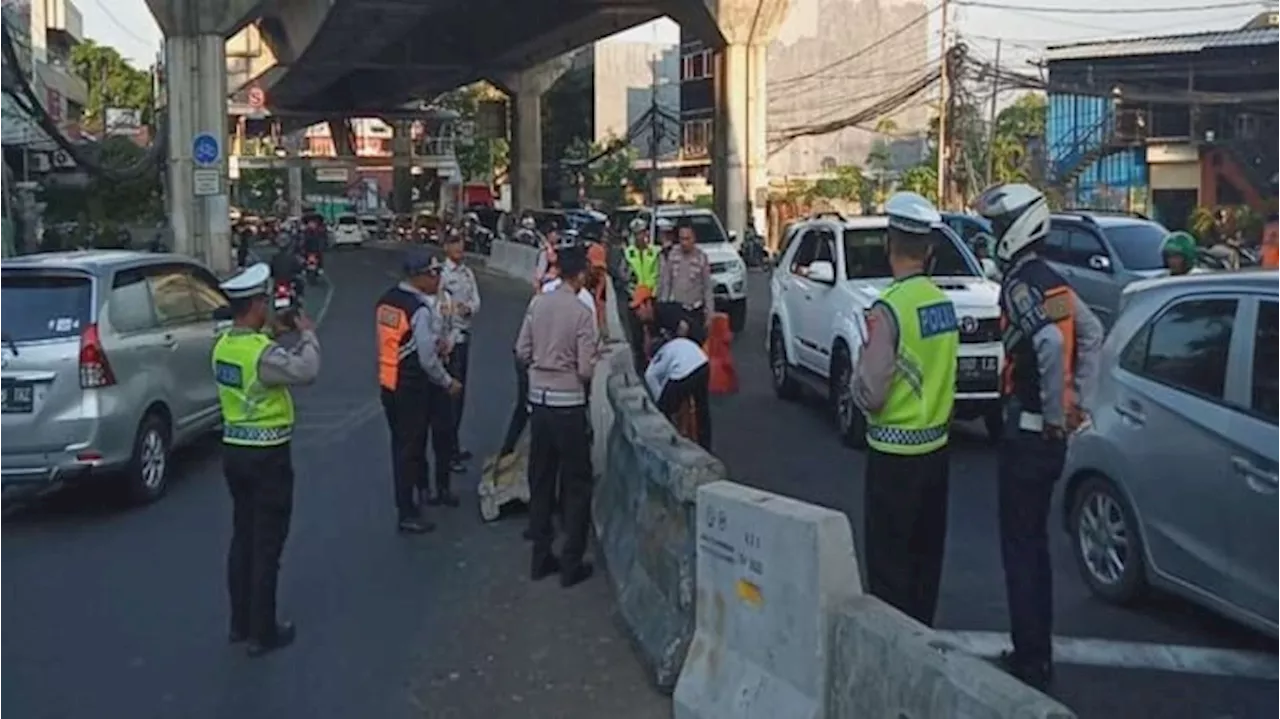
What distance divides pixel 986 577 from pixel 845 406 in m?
5.08

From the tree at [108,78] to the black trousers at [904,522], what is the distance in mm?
96887

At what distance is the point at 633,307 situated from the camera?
16891 millimetres

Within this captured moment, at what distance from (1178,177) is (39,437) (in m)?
47.2

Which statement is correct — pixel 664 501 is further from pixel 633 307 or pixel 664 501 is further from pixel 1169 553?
pixel 633 307

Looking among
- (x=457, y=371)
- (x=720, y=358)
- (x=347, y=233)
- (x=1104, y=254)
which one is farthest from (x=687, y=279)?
(x=347, y=233)

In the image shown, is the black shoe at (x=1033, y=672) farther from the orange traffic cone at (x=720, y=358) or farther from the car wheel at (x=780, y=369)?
the car wheel at (x=780, y=369)

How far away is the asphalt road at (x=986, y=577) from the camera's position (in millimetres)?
6270

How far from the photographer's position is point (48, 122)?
115ft

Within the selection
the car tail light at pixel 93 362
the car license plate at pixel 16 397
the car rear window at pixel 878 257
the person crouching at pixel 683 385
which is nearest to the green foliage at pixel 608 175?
the car rear window at pixel 878 257

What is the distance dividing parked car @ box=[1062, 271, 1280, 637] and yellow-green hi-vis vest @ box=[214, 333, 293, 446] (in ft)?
12.8

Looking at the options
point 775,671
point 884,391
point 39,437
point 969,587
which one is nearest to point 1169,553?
point 969,587

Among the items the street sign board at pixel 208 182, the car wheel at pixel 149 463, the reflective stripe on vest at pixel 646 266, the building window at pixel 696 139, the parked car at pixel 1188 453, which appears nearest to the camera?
the parked car at pixel 1188 453

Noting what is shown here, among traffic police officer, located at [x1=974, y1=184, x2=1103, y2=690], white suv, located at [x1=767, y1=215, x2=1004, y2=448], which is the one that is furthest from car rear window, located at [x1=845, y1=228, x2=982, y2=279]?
traffic police officer, located at [x1=974, y1=184, x2=1103, y2=690]

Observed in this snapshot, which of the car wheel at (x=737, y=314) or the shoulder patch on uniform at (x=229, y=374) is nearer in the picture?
the shoulder patch on uniform at (x=229, y=374)
